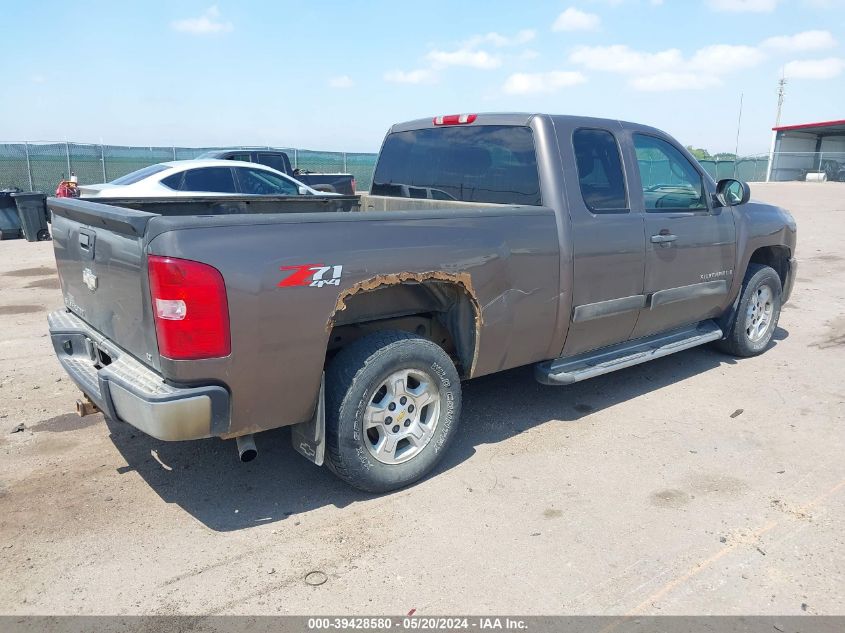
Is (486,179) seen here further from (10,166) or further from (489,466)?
(10,166)

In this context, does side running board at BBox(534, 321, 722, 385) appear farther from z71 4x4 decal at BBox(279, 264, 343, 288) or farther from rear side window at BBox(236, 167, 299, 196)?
rear side window at BBox(236, 167, 299, 196)

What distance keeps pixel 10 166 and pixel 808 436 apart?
79.5 feet

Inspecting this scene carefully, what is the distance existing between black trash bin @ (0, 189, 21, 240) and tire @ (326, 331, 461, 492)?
13436 millimetres

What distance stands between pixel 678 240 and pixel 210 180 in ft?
25.4

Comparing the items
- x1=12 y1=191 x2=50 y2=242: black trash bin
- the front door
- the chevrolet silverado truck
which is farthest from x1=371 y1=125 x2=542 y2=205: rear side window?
x1=12 y1=191 x2=50 y2=242: black trash bin

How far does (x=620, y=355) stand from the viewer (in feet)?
16.1

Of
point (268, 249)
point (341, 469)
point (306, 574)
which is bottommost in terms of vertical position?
point (306, 574)

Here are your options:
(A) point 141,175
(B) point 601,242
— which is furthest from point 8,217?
(B) point 601,242

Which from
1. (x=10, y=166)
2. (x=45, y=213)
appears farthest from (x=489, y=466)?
(x=10, y=166)

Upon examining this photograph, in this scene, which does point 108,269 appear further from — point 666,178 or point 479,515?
point 666,178

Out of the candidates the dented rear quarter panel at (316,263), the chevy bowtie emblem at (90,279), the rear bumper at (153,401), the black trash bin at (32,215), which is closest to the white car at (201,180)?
the black trash bin at (32,215)

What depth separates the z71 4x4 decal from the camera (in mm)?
3080

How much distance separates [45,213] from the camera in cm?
1395

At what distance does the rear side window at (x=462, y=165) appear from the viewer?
4434 millimetres
